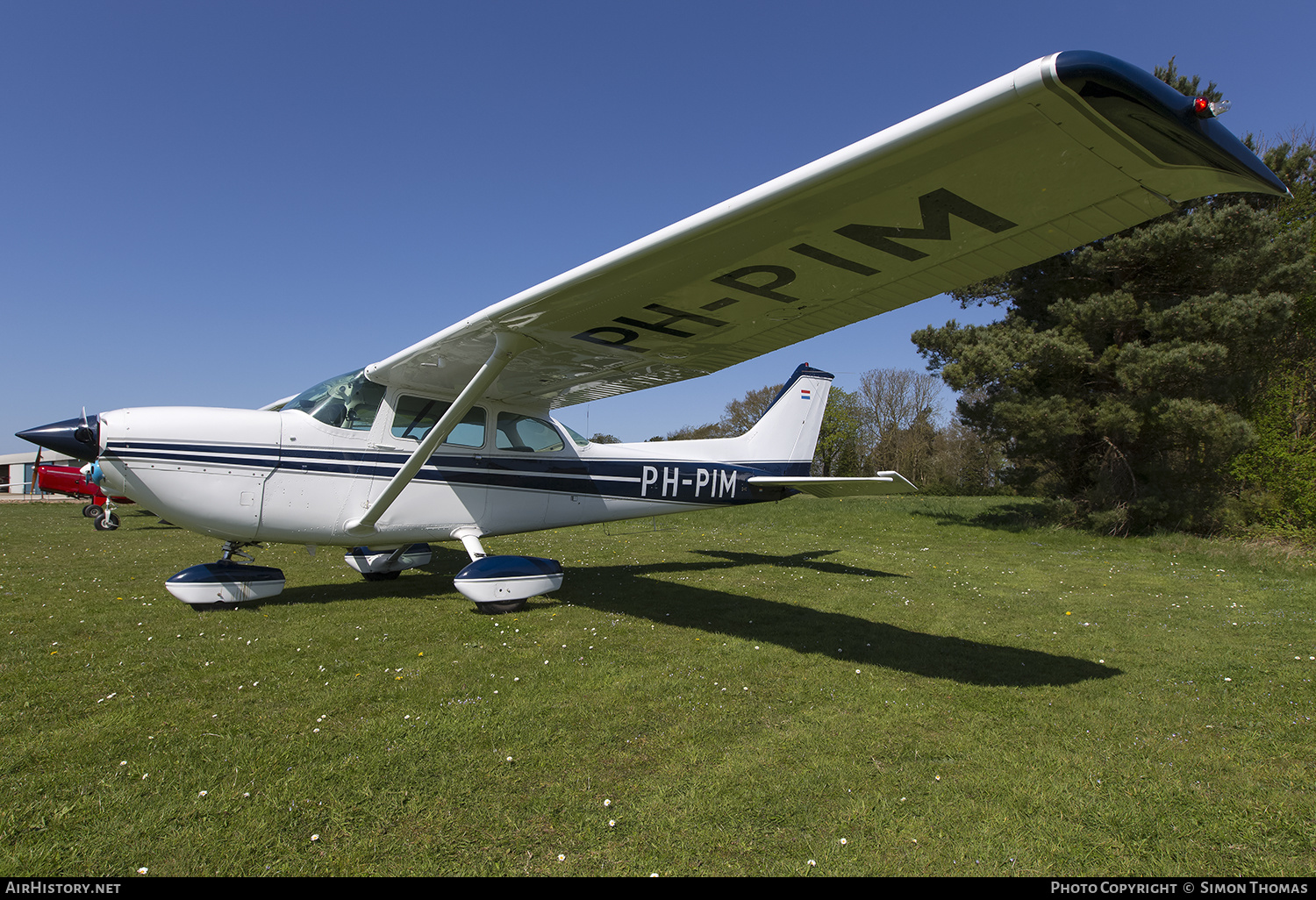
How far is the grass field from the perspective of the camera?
2.31m

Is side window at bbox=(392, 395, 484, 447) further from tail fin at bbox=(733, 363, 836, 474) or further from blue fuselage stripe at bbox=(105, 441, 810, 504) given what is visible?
tail fin at bbox=(733, 363, 836, 474)

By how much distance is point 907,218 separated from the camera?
3.41m

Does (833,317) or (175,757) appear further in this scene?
(833,317)

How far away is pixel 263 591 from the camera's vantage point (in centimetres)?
628

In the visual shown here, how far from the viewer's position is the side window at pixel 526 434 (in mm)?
7488

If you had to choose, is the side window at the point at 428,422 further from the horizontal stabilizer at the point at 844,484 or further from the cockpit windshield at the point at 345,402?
the horizontal stabilizer at the point at 844,484

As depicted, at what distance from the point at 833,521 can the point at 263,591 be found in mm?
14815

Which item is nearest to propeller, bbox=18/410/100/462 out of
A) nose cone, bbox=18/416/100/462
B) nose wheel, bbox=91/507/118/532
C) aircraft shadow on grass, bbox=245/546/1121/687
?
nose cone, bbox=18/416/100/462

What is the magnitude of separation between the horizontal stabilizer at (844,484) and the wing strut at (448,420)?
384 cm

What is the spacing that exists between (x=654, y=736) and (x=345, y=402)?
5.15 meters

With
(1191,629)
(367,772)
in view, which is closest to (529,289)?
(367,772)

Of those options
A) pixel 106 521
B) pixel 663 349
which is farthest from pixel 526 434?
pixel 106 521

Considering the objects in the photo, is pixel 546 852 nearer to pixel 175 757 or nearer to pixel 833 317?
pixel 175 757

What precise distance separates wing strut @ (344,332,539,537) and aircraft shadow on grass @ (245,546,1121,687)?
1119 mm
